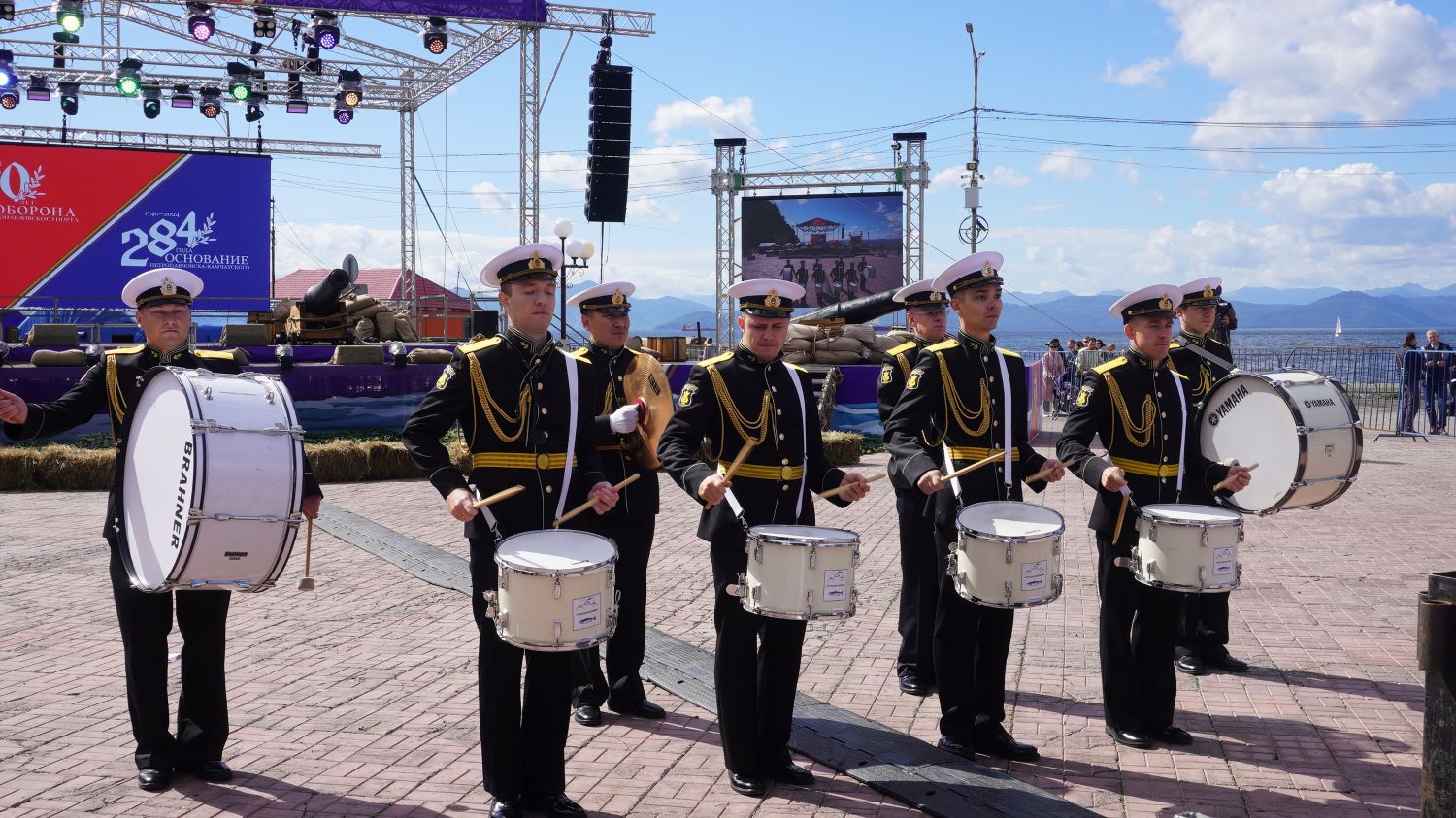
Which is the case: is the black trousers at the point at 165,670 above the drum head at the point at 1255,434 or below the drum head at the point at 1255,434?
below

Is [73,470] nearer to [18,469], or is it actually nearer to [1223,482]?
[18,469]

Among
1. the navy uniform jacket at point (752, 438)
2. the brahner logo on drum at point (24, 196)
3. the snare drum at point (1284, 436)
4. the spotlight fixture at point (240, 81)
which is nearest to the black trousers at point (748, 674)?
the navy uniform jacket at point (752, 438)

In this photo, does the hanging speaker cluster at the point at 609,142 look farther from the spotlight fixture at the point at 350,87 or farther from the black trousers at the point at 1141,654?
the black trousers at the point at 1141,654

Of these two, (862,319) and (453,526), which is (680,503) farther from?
(862,319)

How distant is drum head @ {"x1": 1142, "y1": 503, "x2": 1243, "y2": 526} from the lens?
5.60m

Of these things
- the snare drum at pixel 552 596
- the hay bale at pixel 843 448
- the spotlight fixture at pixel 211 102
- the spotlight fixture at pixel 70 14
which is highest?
the spotlight fixture at pixel 70 14

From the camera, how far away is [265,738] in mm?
5938

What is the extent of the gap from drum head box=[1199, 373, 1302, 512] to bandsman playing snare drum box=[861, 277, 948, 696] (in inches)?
61.1

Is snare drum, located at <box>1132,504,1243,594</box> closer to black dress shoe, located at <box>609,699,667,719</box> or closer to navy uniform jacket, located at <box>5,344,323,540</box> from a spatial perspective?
black dress shoe, located at <box>609,699,667,719</box>

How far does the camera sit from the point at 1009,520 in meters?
5.50

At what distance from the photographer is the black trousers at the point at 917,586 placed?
6.59m

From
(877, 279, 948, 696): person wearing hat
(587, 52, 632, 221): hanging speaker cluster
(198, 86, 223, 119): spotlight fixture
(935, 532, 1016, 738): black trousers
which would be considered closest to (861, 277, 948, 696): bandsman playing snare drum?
(877, 279, 948, 696): person wearing hat

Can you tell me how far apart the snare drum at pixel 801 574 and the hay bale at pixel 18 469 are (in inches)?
535

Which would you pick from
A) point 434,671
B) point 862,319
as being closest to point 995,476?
point 434,671
